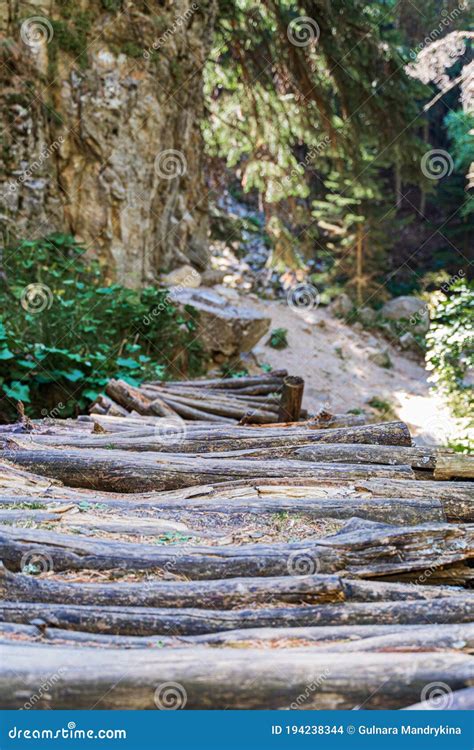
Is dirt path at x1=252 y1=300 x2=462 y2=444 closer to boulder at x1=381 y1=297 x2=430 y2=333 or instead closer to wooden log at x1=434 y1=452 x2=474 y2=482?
boulder at x1=381 y1=297 x2=430 y2=333

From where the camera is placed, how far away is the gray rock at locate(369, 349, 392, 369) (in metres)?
18.2

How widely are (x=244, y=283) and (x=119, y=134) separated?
8127 mm

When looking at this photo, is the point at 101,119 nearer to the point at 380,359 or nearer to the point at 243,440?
the point at 380,359

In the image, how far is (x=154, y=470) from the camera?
15.4 ft

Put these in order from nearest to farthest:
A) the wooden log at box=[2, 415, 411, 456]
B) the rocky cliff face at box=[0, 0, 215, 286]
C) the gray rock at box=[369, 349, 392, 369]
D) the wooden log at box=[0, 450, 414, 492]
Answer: the wooden log at box=[0, 450, 414, 492], the wooden log at box=[2, 415, 411, 456], the rocky cliff face at box=[0, 0, 215, 286], the gray rock at box=[369, 349, 392, 369]

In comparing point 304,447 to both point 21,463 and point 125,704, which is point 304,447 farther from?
point 125,704

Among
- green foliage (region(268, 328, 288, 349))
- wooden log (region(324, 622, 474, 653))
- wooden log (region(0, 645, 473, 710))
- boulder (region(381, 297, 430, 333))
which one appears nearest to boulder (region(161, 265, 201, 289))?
green foliage (region(268, 328, 288, 349))

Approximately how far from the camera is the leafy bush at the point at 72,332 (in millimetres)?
8633

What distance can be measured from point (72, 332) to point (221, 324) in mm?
4027

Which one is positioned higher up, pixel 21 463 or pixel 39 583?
pixel 39 583

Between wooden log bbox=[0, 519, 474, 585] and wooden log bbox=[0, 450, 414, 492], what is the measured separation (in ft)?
3.48

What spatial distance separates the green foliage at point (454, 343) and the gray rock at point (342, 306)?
883cm

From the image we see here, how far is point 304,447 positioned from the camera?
17.1ft

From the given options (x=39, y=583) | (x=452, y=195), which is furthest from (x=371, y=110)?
(x=39, y=583)
